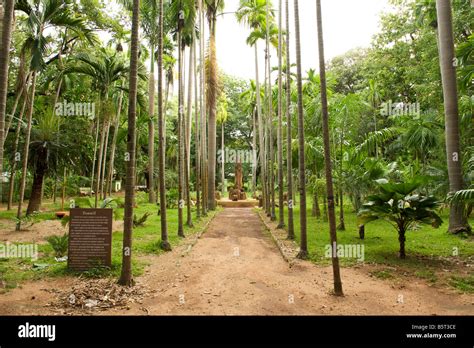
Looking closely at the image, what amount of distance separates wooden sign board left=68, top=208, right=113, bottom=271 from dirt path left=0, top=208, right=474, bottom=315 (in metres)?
0.79

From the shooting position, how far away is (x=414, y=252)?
975 centimetres

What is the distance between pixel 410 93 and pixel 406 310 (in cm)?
2534

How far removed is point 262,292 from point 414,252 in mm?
5466

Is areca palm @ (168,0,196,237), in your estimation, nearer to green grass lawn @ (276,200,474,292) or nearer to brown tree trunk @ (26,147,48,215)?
green grass lawn @ (276,200,474,292)

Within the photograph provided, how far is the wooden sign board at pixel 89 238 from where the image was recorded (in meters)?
7.81

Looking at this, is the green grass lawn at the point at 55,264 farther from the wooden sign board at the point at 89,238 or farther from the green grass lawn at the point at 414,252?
the green grass lawn at the point at 414,252

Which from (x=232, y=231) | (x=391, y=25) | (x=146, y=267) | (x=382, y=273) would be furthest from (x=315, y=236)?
(x=391, y=25)

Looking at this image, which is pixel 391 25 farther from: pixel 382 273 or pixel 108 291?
pixel 108 291

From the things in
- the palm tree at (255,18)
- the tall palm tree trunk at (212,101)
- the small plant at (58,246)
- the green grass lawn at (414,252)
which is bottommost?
the green grass lawn at (414,252)

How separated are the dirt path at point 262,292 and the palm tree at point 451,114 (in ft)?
19.7

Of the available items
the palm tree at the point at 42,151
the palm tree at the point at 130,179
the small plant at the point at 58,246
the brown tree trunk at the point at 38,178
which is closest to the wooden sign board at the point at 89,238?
the palm tree at the point at 130,179

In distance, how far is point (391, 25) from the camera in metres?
24.3

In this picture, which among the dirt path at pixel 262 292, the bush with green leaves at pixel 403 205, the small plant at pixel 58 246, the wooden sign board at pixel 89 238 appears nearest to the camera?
the dirt path at pixel 262 292

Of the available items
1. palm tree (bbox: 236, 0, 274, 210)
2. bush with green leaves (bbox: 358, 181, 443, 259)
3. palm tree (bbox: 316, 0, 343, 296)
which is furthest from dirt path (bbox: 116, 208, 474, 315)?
palm tree (bbox: 236, 0, 274, 210)
